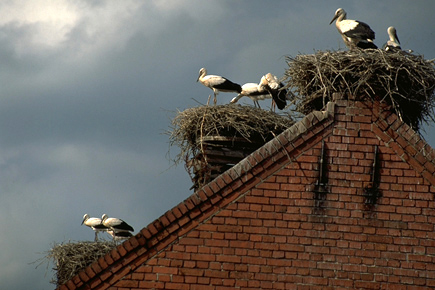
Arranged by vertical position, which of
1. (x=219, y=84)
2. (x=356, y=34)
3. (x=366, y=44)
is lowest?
(x=366, y=44)

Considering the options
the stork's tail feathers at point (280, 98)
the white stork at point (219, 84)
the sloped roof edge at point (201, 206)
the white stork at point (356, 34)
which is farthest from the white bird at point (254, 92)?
the sloped roof edge at point (201, 206)

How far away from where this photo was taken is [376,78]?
1097cm

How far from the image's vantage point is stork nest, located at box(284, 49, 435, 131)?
35.8 ft

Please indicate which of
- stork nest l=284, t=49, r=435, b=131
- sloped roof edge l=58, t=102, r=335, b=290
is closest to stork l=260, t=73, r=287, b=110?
stork nest l=284, t=49, r=435, b=131

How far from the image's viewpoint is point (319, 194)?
10.5 metres

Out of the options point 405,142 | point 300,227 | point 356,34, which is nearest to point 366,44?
point 356,34

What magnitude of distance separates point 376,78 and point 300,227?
7.39ft

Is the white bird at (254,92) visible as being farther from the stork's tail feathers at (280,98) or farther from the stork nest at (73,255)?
the stork nest at (73,255)

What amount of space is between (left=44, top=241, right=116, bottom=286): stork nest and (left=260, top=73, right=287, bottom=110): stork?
6.18 m

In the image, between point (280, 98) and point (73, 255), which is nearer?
point (280, 98)

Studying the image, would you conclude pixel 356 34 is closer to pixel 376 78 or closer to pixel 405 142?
pixel 376 78

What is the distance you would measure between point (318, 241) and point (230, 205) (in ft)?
3.83

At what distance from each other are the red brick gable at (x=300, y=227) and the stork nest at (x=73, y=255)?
10.7 m

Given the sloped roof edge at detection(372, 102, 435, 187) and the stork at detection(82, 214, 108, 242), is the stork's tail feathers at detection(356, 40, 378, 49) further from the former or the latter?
the stork at detection(82, 214, 108, 242)
